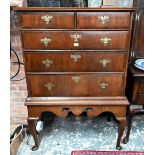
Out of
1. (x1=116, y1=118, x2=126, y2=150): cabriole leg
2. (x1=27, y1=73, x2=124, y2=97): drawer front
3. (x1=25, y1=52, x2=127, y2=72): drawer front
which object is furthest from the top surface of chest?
(x1=116, y1=118, x2=126, y2=150): cabriole leg

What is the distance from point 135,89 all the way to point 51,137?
100 centimetres

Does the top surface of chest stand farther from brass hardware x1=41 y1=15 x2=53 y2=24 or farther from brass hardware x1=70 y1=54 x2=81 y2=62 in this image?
brass hardware x1=70 y1=54 x2=81 y2=62

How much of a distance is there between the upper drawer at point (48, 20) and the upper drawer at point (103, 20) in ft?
0.25

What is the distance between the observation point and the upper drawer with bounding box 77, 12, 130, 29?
1.52 metres

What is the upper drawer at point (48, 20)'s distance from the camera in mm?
1522

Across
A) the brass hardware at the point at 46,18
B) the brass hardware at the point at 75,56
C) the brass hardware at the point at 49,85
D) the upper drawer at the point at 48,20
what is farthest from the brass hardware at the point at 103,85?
the brass hardware at the point at 46,18

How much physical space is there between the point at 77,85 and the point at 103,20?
555 millimetres

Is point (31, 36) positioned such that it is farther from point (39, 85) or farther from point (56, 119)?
point (56, 119)

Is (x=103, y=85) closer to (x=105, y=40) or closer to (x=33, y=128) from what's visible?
(x=105, y=40)

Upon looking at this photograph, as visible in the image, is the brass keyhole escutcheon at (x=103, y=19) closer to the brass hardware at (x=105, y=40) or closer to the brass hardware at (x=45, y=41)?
the brass hardware at (x=105, y=40)

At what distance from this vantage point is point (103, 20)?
154 centimetres

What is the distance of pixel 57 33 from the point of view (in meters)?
1.58
